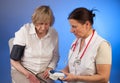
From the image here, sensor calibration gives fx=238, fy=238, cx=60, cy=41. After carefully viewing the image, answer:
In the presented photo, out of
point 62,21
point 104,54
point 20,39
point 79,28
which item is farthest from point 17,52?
point 62,21

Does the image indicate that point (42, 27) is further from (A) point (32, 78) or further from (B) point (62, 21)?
(B) point (62, 21)

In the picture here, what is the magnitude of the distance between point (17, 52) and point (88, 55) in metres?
0.61

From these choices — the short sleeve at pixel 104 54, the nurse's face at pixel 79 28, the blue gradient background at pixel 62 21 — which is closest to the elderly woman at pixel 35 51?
the nurse's face at pixel 79 28

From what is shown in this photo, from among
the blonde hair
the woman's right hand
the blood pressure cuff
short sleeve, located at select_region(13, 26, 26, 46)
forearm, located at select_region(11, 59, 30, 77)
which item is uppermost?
the blonde hair

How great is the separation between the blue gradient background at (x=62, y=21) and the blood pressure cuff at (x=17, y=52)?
1099 millimetres

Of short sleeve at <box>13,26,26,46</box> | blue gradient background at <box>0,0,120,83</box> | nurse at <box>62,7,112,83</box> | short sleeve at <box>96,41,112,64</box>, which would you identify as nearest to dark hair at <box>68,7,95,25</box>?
nurse at <box>62,7,112,83</box>

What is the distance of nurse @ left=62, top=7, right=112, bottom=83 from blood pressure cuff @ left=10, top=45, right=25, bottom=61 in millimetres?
456

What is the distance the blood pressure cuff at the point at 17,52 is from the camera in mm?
1959

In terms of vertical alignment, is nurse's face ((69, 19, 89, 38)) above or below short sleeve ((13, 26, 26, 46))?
above

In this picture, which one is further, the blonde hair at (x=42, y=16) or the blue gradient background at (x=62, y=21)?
the blue gradient background at (x=62, y=21)

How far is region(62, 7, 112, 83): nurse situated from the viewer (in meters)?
1.66

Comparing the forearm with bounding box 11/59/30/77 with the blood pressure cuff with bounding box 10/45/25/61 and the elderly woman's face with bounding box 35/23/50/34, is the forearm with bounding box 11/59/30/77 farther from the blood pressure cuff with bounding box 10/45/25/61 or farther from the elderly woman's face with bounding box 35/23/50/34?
the elderly woman's face with bounding box 35/23/50/34

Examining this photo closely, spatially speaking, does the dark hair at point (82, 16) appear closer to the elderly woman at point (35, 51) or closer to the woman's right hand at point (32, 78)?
the elderly woman at point (35, 51)

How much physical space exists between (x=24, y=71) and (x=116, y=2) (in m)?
1.69
